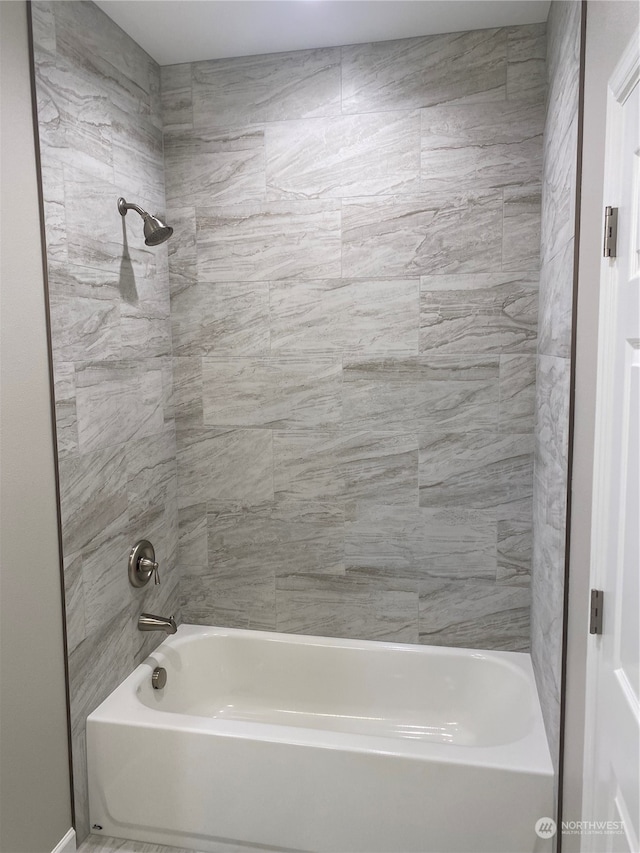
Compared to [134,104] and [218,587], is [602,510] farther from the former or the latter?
[134,104]

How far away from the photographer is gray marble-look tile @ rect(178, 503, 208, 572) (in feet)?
8.89

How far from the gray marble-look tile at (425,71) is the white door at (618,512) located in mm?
1180

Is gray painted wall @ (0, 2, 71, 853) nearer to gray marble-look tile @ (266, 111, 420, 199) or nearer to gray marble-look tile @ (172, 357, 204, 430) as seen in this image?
gray marble-look tile @ (172, 357, 204, 430)

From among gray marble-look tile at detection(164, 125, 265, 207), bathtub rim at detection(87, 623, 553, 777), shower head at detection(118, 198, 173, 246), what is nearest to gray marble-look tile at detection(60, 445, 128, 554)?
bathtub rim at detection(87, 623, 553, 777)

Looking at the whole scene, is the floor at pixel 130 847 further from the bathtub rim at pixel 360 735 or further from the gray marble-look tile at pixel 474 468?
the gray marble-look tile at pixel 474 468

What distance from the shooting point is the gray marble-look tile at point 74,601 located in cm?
192

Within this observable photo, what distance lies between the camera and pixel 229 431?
104 inches

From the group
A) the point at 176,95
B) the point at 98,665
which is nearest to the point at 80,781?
the point at 98,665

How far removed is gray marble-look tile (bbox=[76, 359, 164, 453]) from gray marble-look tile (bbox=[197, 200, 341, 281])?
20.2 inches

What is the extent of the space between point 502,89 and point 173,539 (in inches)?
87.2

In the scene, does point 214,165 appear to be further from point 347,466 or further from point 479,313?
point 347,466

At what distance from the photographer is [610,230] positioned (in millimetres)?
1287

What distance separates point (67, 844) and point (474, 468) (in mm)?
1896

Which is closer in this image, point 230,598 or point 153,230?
point 153,230
